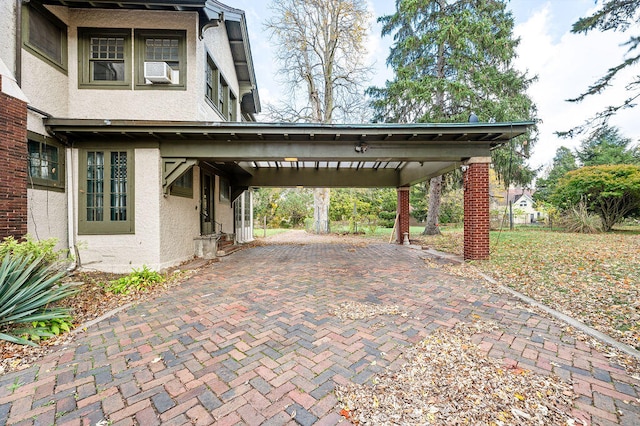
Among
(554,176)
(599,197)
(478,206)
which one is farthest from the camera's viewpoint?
(554,176)

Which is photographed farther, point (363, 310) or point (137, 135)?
point (137, 135)


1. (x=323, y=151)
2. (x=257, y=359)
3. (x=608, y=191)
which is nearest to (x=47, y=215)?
(x=257, y=359)

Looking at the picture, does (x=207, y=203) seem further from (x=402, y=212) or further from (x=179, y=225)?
(x=402, y=212)

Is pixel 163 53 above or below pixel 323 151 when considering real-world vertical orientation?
above

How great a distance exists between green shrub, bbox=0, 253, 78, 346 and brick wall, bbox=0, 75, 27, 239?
1741 mm

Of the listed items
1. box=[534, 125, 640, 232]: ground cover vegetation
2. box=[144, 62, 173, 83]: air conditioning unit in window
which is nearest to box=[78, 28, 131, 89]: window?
box=[144, 62, 173, 83]: air conditioning unit in window

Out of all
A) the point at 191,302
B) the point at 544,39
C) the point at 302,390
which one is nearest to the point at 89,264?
the point at 191,302

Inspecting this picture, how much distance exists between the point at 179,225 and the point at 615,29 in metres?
14.6

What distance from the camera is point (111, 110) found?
21.3ft

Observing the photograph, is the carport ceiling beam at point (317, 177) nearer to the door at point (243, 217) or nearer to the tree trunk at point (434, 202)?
the door at point (243, 217)

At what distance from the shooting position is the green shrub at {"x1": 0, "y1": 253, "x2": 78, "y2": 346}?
292 centimetres

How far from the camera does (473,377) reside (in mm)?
2244

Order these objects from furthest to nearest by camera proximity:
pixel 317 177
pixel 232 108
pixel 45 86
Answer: pixel 317 177 < pixel 232 108 < pixel 45 86

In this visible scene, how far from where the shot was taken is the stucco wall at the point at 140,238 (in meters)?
6.08
